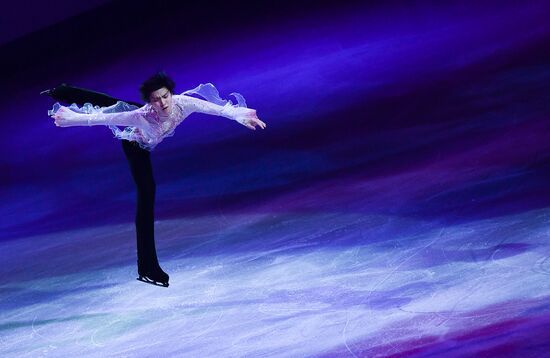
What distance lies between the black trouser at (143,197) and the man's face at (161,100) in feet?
1.42

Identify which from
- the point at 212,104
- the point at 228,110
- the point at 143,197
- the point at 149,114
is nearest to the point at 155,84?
the point at 149,114

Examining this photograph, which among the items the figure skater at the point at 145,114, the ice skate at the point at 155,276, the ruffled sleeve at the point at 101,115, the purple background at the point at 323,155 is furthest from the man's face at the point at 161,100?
the purple background at the point at 323,155

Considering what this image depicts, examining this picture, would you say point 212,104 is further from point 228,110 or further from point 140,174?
point 140,174

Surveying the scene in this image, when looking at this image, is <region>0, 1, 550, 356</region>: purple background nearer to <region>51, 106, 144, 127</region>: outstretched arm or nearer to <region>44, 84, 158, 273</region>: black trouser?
<region>44, 84, 158, 273</region>: black trouser

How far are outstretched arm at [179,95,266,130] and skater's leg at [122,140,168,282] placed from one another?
535mm

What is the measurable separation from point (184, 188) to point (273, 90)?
4.77 feet

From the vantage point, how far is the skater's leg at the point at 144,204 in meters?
6.46

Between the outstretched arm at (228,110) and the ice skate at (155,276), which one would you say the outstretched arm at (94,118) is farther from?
the ice skate at (155,276)

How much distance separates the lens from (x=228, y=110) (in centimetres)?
604

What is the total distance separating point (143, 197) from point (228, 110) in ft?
3.17

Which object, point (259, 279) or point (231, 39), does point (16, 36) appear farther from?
point (259, 279)

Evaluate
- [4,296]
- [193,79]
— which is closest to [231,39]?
[193,79]

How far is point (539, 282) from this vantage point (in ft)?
21.0

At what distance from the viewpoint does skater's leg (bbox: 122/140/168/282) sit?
6457 mm
